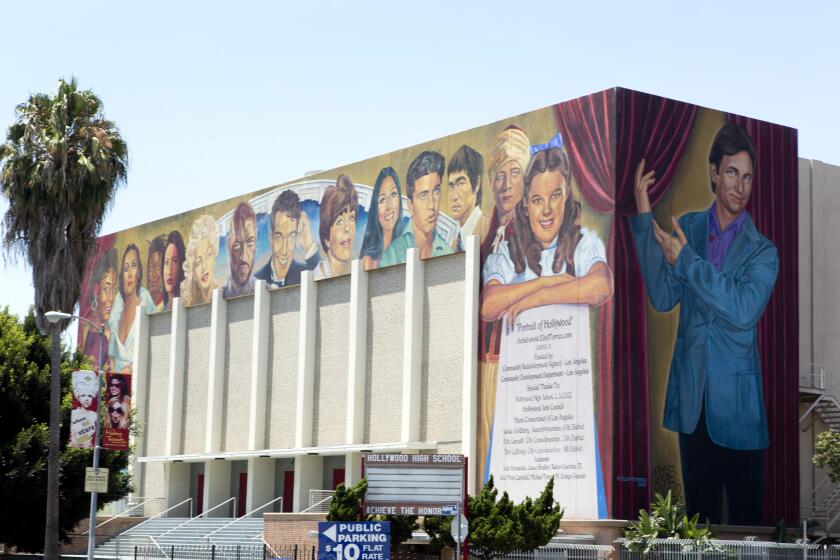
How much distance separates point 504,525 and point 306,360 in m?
19.5

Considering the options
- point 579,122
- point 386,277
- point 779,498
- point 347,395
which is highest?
point 579,122

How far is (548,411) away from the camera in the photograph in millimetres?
47469

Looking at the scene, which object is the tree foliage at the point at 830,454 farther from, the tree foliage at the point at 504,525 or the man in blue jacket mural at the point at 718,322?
the tree foliage at the point at 504,525

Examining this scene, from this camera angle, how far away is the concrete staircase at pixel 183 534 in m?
56.4

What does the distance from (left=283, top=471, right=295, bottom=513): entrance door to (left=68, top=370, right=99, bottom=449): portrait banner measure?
17735mm

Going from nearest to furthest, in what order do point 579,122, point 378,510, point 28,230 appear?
point 378,510 → point 28,230 → point 579,122

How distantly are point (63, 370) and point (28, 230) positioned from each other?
600cm

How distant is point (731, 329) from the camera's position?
48594 mm

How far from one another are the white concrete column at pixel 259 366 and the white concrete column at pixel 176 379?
5.81 m

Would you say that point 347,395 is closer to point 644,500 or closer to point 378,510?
point 644,500

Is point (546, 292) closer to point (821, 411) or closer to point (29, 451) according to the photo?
point (821, 411)

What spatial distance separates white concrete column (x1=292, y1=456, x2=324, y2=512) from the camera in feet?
190

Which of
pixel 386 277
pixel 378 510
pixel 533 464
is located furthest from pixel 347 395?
pixel 378 510

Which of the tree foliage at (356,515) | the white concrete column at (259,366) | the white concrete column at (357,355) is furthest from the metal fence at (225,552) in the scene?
the white concrete column at (357,355)
